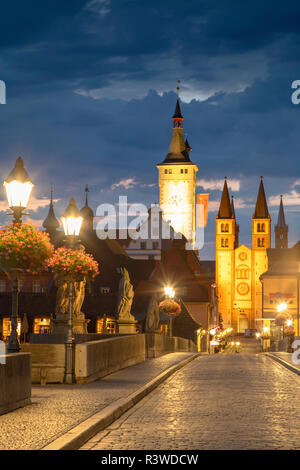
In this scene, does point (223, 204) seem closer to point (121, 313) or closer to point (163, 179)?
point (163, 179)

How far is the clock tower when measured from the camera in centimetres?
17475

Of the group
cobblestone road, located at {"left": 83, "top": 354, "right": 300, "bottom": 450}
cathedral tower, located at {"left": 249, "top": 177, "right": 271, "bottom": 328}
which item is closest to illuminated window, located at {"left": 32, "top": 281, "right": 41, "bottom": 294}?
cathedral tower, located at {"left": 249, "top": 177, "right": 271, "bottom": 328}

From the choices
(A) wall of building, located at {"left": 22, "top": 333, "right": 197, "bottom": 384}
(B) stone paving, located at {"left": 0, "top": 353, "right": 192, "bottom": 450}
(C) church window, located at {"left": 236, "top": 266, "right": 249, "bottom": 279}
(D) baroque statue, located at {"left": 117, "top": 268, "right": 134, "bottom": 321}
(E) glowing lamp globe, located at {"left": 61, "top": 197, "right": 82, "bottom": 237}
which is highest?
(C) church window, located at {"left": 236, "top": 266, "right": 249, "bottom": 279}

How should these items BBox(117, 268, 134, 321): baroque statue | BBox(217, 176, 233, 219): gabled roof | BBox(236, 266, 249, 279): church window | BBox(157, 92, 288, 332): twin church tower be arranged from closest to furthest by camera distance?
BBox(117, 268, 134, 321): baroque statue
BBox(157, 92, 288, 332): twin church tower
BBox(236, 266, 249, 279): church window
BBox(217, 176, 233, 219): gabled roof

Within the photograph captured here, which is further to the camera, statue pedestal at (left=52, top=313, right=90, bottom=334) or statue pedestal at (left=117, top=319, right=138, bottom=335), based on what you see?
statue pedestal at (left=117, top=319, right=138, bottom=335)

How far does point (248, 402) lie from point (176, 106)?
6948 inches

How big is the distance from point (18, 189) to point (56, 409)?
506 centimetres

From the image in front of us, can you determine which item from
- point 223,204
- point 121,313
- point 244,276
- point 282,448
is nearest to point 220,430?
point 282,448

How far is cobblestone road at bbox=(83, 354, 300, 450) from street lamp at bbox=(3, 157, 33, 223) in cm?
446

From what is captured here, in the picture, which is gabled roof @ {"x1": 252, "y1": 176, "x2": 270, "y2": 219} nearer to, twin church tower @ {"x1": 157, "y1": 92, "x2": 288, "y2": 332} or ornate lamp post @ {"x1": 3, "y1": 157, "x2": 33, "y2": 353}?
twin church tower @ {"x1": 157, "y1": 92, "x2": 288, "y2": 332}

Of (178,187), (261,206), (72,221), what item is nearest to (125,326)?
(72,221)
